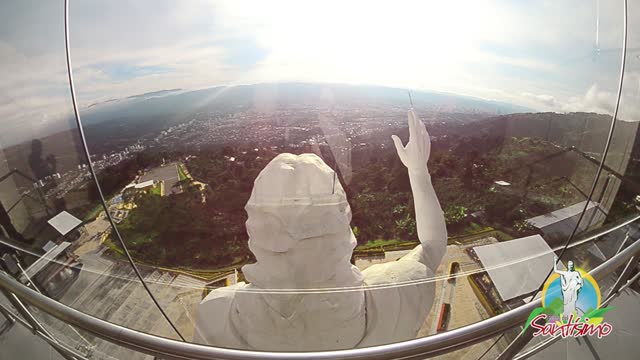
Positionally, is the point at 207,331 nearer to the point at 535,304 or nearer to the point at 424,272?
the point at 424,272

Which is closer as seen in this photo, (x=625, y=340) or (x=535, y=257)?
(x=535, y=257)

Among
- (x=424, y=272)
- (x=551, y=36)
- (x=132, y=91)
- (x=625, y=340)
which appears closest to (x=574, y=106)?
(x=551, y=36)

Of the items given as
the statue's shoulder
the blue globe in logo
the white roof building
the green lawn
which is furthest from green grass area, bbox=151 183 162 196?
the blue globe in logo

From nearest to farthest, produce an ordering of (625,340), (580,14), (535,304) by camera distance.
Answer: (535,304), (580,14), (625,340)

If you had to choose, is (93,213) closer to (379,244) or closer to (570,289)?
(379,244)

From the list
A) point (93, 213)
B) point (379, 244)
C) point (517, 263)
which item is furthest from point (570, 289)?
point (93, 213)

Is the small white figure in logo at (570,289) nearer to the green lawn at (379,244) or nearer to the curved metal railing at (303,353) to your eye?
the curved metal railing at (303,353)

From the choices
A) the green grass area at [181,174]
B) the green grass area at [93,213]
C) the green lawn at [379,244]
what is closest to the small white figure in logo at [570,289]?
the green lawn at [379,244]
